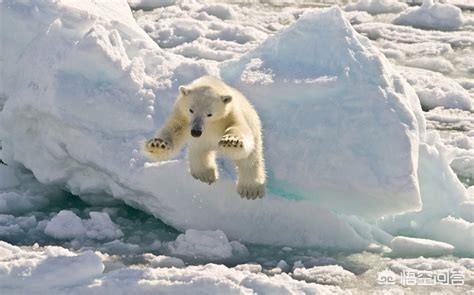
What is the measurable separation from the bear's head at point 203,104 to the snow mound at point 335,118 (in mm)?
683

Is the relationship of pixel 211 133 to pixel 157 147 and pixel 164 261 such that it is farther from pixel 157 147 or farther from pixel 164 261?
pixel 164 261

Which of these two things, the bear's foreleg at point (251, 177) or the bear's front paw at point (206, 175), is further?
the bear's front paw at point (206, 175)

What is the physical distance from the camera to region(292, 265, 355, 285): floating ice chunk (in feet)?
18.5

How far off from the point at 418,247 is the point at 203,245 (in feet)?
3.95

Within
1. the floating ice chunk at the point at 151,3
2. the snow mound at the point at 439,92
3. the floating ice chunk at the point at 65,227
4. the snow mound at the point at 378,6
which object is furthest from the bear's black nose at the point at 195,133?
the snow mound at the point at 378,6

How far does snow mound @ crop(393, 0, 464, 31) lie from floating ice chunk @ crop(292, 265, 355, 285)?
6.88 m

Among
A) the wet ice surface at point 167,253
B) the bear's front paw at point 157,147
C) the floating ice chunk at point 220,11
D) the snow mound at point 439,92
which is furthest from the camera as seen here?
the floating ice chunk at point 220,11

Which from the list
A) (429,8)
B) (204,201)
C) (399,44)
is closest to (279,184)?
(204,201)

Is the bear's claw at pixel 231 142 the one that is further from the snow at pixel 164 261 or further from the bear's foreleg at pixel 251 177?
the snow at pixel 164 261

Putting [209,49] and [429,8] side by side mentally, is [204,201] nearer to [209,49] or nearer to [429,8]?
[209,49]

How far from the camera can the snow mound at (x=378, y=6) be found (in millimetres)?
13023

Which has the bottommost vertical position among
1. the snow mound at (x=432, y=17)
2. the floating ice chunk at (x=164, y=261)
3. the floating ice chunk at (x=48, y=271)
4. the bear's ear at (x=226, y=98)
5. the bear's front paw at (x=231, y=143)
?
the snow mound at (x=432, y=17)

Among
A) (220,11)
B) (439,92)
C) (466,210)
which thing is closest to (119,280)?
(466,210)

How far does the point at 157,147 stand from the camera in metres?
5.62
